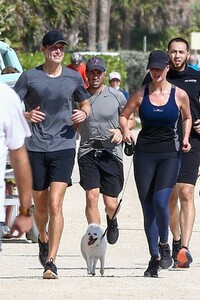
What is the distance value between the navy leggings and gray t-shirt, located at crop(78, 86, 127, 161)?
1464 millimetres

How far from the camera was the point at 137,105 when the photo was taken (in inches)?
403

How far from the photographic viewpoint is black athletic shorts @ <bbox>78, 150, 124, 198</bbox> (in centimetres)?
1170

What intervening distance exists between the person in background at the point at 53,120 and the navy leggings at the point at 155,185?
0.61 metres

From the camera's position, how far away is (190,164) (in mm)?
11273

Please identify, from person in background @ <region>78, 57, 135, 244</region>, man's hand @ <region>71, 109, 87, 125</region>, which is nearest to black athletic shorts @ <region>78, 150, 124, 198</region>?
person in background @ <region>78, 57, 135, 244</region>

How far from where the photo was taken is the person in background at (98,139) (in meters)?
11.6

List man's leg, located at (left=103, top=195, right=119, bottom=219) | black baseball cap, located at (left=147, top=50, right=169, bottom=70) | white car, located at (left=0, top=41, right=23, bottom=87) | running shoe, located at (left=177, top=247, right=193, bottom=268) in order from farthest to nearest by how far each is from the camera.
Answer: white car, located at (left=0, top=41, right=23, bottom=87) < man's leg, located at (left=103, top=195, right=119, bottom=219) < running shoe, located at (left=177, top=247, right=193, bottom=268) < black baseball cap, located at (left=147, top=50, right=169, bottom=70)

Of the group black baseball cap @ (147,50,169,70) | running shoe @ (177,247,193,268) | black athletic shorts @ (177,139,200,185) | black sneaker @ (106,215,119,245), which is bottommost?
black sneaker @ (106,215,119,245)

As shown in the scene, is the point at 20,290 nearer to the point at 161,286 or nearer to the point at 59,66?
the point at 161,286

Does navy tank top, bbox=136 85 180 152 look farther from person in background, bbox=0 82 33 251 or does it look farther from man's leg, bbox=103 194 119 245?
person in background, bbox=0 82 33 251

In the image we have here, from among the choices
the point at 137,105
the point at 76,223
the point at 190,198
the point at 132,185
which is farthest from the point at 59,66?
the point at 132,185

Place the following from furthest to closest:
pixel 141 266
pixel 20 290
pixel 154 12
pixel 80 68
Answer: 1. pixel 154 12
2. pixel 80 68
3. pixel 141 266
4. pixel 20 290

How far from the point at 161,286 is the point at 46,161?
5.09ft

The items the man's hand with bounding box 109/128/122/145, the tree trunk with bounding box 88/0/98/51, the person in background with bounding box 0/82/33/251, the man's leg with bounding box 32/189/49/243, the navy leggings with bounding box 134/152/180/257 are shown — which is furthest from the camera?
the tree trunk with bounding box 88/0/98/51
